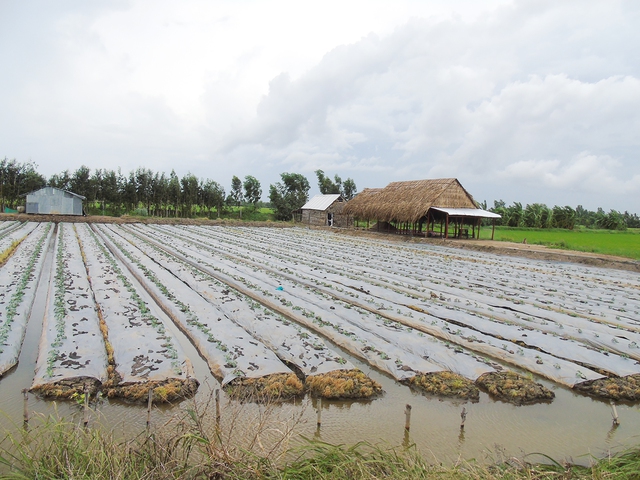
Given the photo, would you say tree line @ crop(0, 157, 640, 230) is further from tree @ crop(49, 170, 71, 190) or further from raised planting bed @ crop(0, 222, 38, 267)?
raised planting bed @ crop(0, 222, 38, 267)

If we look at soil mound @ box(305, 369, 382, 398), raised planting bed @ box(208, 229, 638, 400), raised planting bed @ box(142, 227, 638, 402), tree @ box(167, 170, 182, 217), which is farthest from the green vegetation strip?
tree @ box(167, 170, 182, 217)

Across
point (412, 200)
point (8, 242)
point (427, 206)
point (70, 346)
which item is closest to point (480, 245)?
point (427, 206)

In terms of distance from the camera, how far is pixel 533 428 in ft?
16.6

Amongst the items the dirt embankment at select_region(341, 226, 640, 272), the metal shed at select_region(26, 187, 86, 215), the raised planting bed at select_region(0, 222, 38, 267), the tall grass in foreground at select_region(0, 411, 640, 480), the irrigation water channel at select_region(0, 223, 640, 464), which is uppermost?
the metal shed at select_region(26, 187, 86, 215)

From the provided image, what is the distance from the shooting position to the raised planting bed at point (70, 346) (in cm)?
544

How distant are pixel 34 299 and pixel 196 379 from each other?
22.3 feet

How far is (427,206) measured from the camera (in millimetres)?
27297

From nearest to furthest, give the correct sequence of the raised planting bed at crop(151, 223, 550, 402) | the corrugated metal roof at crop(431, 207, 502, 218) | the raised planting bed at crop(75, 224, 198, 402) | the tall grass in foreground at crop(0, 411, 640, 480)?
the tall grass in foreground at crop(0, 411, 640, 480) < the raised planting bed at crop(75, 224, 198, 402) < the raised planting bed at crop(151, 223, 550, 402) < the corrugated metal roof at crop(431, 207, 502, 218)

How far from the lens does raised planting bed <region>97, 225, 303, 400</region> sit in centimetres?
561

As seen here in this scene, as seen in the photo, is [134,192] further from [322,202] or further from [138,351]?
[138,351]

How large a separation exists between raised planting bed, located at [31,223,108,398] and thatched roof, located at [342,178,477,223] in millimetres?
21576

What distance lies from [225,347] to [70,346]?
2392mm

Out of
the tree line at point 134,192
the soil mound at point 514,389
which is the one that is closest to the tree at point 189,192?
the tree line at point 134,192

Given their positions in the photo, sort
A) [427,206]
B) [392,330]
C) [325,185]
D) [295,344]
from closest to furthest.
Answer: [295,344] < [392,330] < [427,206] < [325,185]
